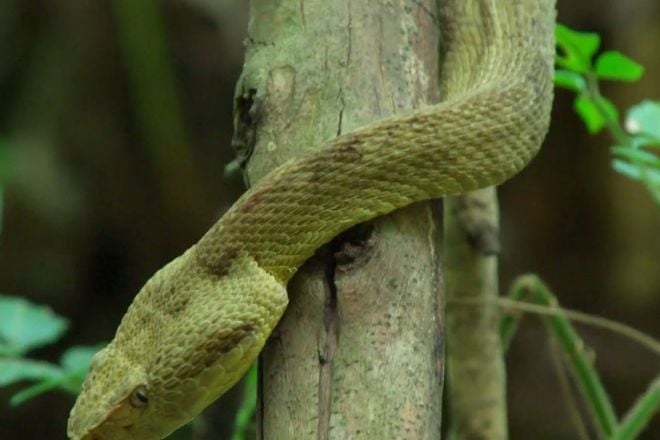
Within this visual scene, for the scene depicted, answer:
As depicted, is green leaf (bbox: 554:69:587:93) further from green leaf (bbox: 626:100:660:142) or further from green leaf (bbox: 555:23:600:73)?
green leaf (bbox: 626:100:660:142)

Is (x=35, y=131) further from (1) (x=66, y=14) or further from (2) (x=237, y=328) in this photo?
(2) (x=237, y=328)

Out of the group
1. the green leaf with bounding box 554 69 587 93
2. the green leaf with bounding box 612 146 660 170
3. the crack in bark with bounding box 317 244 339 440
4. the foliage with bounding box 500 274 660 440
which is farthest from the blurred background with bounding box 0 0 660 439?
the crack in bark with bounding box 317 244 339 440

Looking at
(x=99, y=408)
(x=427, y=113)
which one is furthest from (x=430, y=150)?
(x=99, y=408)

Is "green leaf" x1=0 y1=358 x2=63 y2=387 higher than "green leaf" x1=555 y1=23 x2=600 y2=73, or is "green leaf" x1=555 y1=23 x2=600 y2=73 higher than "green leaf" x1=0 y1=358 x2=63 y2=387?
"green leaf" x1=555 y1=23 x2=600 y2=73

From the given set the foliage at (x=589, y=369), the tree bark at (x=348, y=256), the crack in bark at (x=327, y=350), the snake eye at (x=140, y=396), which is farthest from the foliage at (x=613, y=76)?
the snake eye at (x=140, y=396)

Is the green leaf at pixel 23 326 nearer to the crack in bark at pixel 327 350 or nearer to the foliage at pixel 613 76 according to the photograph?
the crack in bark at pixel 327 350

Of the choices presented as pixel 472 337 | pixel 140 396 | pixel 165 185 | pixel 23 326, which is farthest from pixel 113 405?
pixel 165 185
